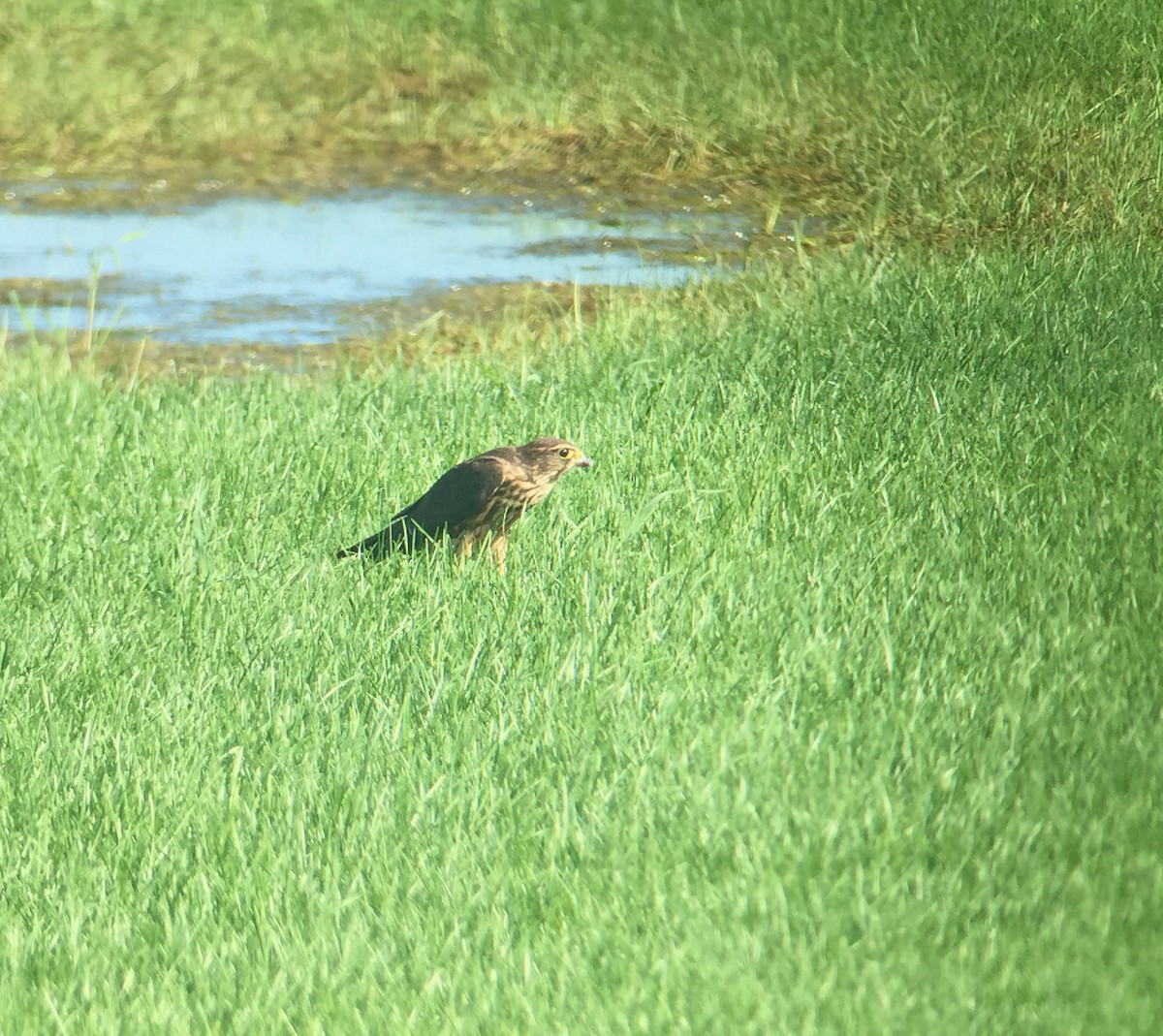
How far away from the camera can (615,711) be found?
3.30m

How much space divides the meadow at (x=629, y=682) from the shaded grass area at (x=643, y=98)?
1.41 meters

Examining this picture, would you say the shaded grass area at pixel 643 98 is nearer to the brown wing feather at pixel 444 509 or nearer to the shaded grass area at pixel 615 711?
the shaded grass area at pixel 615 711

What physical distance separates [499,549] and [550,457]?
0.28 metres

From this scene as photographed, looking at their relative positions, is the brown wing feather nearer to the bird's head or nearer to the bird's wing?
the bird's wing

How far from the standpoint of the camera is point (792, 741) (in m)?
3.18

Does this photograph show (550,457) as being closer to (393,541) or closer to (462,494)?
(462,494)

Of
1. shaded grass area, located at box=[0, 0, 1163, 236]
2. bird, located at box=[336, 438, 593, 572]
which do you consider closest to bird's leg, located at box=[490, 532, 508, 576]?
bird, located at box=[336, 438, 593, 572]

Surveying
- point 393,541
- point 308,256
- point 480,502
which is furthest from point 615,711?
point 308,256

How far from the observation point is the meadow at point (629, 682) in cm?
257

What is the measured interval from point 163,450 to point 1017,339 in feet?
9.44

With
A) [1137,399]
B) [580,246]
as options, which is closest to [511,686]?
[1137,399]

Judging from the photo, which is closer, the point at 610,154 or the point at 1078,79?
the point at 1078,79

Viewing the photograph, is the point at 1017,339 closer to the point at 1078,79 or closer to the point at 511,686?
the point at 511,686

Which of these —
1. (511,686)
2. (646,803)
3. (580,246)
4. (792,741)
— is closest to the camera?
(646,803)
